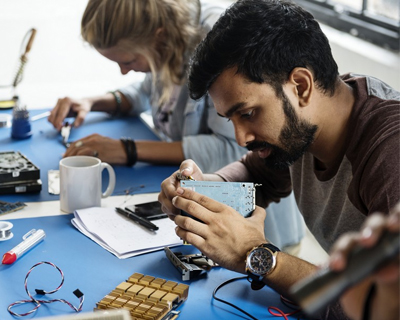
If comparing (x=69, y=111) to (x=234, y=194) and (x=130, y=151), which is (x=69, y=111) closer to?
(x=130, y=151)

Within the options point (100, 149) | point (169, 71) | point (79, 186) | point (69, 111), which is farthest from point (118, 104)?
point (79, 186)

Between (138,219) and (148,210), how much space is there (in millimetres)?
64

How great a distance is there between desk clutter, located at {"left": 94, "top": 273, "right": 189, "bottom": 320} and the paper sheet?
17 cm

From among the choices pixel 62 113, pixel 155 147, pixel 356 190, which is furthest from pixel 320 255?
pixel 356 190

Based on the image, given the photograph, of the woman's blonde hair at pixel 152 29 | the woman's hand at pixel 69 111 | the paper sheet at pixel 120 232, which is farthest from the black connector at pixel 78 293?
the woman's hand at pixel 69 111

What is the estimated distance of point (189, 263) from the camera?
1297mm

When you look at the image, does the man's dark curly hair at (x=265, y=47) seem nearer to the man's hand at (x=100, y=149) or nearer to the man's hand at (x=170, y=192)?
the man's hand at (x=170, y=192)

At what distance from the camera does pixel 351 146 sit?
1.33 meters

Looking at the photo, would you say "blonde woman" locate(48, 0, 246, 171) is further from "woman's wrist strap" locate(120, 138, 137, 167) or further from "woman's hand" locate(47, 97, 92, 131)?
"woman's hand" locate(47, 97, 92, 131)

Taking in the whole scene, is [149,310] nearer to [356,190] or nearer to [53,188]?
[356,190]

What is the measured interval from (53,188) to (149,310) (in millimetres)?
776

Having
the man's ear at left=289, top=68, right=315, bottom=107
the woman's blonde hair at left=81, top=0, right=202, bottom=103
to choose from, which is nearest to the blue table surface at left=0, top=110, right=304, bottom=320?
the man's ear at left=289, top=68, right=315, bottom=107

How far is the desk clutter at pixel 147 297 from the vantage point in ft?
3.53

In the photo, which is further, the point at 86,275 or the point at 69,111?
the point at 69,111
